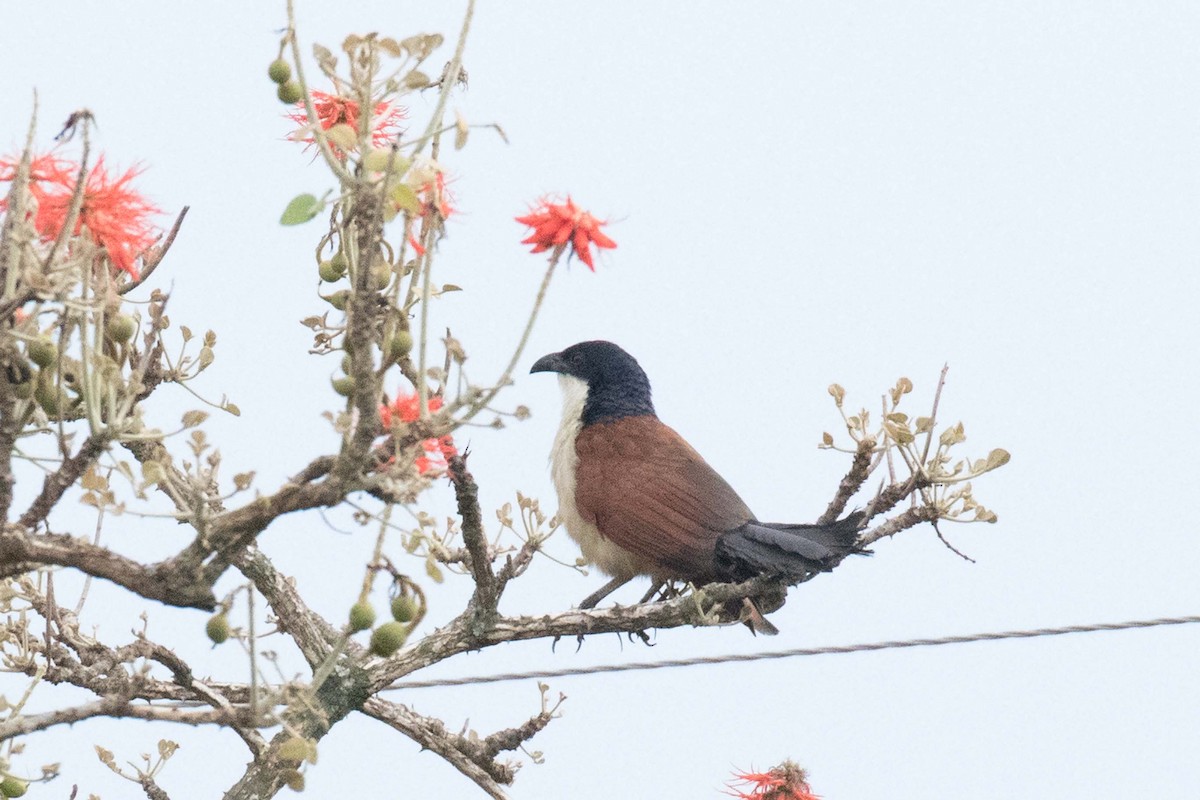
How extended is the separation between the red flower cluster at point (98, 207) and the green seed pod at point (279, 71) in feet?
1.11

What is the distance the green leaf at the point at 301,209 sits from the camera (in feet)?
7.16

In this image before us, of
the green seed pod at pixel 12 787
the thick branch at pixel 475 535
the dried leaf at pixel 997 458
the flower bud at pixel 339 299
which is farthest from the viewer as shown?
the dried leaf at pixel 997 458

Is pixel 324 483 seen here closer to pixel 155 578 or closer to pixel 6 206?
pixel 155 578

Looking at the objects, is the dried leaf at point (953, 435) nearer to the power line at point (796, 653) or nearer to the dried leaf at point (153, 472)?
the power line at point (796, 653)

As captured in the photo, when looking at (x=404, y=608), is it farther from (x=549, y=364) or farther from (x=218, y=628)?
(x=549, y=364)

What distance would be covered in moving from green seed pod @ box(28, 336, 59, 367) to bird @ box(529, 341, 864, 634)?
7.07 feet

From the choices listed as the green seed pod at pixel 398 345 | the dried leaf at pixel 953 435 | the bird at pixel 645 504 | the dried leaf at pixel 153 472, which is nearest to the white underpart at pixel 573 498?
the bird at pixel 645 504

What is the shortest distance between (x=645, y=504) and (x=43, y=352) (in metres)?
2.71

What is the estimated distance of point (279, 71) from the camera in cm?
238

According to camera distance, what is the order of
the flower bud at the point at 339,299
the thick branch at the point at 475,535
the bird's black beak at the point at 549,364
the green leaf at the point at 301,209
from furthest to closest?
the bird's black beak at the point at 549,364
the thick branch at the point at 475,535
the flower bud at the point at 339,299
the green leaf at the point at 301,209

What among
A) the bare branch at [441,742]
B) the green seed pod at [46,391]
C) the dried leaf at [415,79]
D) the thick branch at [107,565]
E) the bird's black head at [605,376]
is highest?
the bird's black head at [605,376]

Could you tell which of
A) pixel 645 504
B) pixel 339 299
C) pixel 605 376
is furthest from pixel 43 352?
pixel 605 376

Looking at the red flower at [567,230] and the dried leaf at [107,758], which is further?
the dried leaf at [107,758]

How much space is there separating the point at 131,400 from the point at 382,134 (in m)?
0.78
